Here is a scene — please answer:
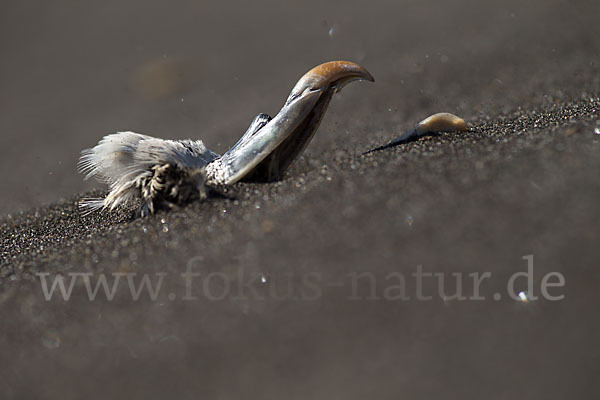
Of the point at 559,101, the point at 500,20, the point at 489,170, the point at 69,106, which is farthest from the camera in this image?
the point at 69,106

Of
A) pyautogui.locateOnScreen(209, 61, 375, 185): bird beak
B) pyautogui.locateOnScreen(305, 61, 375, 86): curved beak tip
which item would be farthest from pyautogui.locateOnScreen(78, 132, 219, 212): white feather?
pyautogui.locateOnScreen(305, 61, 375, 86): curved beak tip

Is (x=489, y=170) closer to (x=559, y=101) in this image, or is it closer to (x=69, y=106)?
(x=559, y=101)

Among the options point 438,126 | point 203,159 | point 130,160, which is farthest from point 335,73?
point 130,160

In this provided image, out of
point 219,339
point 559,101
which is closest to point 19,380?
point 219,339

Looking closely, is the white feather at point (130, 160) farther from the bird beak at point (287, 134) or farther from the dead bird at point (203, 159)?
the bird beak at point (287, 134)

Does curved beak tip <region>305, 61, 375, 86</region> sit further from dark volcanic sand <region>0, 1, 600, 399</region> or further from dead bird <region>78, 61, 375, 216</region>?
dark volcanic sand <region>0, 1, 600, 399</region>

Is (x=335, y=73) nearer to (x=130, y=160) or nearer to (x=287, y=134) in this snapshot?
(x=287, y=134)

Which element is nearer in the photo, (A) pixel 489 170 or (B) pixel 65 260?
(A) pixel 489 170

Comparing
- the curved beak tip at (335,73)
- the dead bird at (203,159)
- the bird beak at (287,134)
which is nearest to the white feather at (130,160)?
the dead bird at (203,159)
